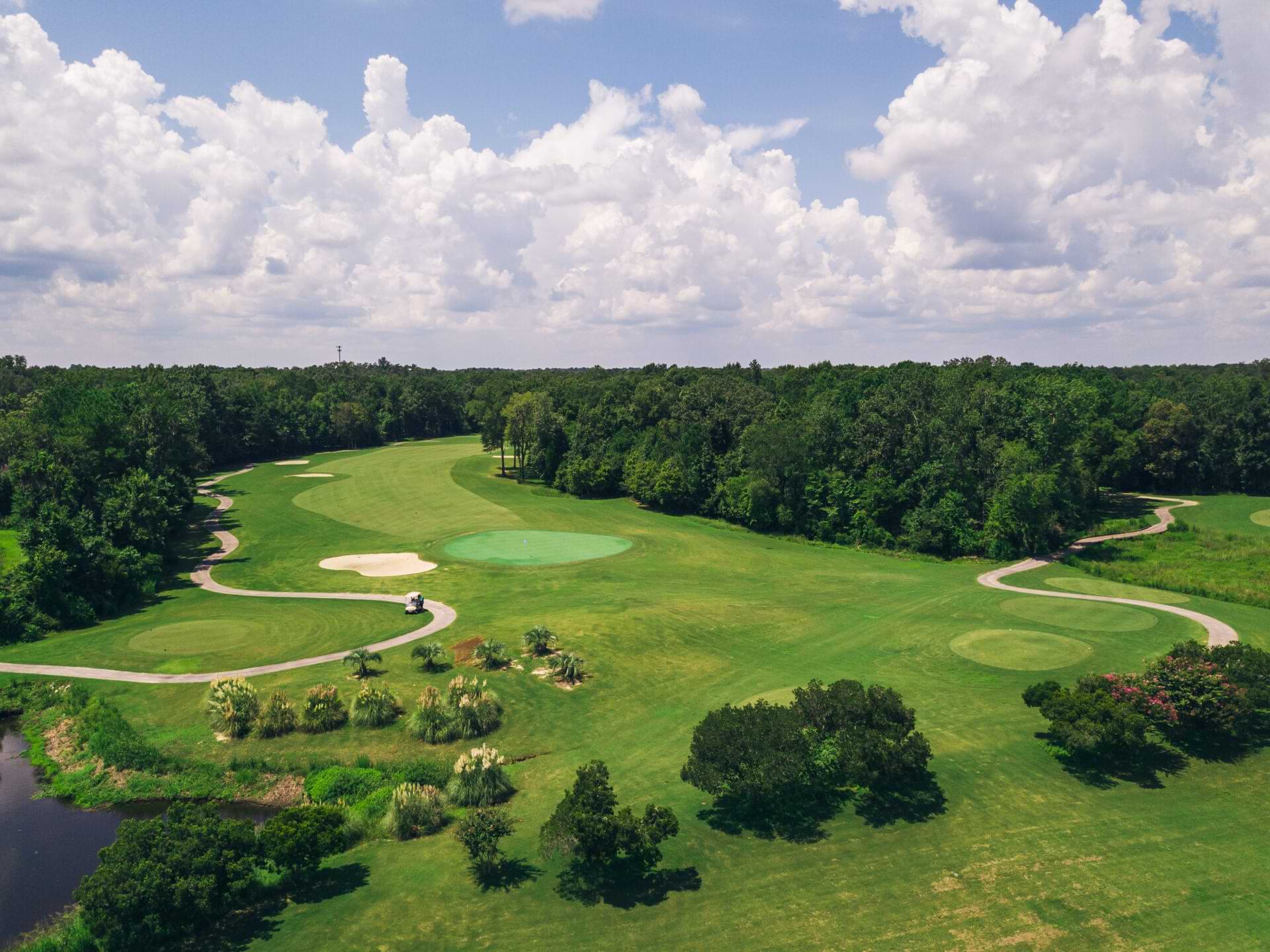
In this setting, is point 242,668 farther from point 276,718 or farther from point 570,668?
point 570,668

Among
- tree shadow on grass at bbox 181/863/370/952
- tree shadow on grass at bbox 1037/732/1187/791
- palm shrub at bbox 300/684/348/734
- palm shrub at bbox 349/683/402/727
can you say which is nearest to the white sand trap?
palm shrub at bbox 300/684/348/734

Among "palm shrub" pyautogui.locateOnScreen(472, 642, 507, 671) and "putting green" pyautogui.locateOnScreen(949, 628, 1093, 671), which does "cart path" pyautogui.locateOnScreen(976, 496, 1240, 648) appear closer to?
"putting green" pyautogui.locateOnScreen(949, 628, 1093, 671)

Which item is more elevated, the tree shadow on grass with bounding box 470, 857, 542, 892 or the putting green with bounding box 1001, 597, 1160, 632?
the putting green with bounding box 1001, 597, 1160, 632

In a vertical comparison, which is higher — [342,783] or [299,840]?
[299,840]

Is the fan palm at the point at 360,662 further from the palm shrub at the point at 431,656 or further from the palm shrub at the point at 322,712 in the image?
the palm shrub at the point at 322,712

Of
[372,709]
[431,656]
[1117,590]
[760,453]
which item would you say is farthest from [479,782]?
[760,453]

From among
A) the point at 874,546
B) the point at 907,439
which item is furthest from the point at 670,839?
the point at 907,439
